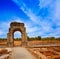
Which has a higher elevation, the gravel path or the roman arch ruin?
the roman arch ruin

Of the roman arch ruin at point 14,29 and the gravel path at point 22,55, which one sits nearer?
the gravel path at point 22,55

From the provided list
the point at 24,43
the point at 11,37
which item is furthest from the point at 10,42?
the point at 24,43

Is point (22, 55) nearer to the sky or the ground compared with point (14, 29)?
nearer to the ground

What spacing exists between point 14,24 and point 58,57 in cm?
2075

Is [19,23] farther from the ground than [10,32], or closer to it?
farther from the ground

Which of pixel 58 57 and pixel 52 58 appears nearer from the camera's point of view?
pixel 52 58

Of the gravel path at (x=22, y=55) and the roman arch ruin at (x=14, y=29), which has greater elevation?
the roman arch ruin at (x=14, y=29)

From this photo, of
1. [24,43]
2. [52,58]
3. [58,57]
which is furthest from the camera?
[24,43]

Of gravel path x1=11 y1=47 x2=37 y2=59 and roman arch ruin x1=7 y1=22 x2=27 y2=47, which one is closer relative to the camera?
gravel path x1=11 y1=47 x2=37 y2=59

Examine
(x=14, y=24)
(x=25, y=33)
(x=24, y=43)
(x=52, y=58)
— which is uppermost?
(x=14, y=24)

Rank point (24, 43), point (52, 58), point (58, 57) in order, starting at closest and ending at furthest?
1. point (52, 58)
2. point (58, 57)
3. point (24, 43)

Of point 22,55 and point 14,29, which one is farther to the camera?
point 14,29

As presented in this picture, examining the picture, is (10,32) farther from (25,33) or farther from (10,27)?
(25,33)

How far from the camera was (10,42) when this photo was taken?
29.5m
